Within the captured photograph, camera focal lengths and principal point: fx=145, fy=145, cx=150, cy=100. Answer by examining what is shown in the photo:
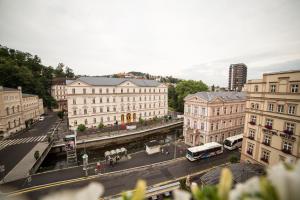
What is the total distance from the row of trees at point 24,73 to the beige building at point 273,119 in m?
60.8

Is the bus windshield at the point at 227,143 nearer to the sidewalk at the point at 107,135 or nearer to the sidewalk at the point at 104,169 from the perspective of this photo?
the sidewalk at the point at 104,169

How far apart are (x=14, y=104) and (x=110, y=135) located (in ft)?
82.1

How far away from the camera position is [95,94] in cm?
3653

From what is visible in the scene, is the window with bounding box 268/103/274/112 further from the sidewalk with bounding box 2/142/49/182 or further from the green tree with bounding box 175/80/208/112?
the green tree with bounding box 175/80/208/112

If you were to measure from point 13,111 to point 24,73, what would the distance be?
19.2 metres

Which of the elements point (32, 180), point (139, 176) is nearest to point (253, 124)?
point (139, 176)

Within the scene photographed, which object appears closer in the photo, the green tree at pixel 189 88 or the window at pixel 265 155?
the window at pixel 265 155

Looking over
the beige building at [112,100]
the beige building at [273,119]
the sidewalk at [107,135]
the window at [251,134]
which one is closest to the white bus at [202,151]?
the beige building at [273,119]

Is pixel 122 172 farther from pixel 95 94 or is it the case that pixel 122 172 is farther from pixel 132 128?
pixel 95 94

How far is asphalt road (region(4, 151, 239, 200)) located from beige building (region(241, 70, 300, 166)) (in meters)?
6.16

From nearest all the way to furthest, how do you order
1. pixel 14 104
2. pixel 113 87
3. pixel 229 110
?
pixel 229 110 < pixel 14 104 < pixel 113 87

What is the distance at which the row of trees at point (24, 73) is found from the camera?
43.8m

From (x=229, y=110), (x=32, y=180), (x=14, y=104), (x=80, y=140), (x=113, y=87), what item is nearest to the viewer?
(x=32, y=180)

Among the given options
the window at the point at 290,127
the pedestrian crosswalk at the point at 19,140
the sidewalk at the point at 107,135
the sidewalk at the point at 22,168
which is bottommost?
the sidewalk at the point at 22,168
